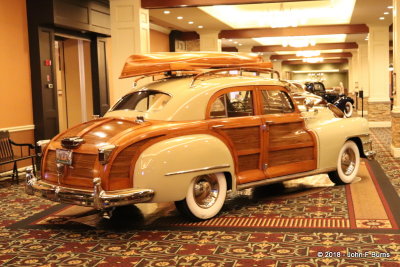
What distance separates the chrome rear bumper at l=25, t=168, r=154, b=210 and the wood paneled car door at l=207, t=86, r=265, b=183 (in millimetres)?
1191

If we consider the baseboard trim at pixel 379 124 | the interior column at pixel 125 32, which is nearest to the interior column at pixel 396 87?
the interior column at pixel 125 32

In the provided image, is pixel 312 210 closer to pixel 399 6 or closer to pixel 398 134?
pixel 398 134

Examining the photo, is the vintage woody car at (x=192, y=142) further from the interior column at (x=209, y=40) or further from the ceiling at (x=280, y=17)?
the interior column at (x=209, y=40)

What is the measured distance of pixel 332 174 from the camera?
24.1ft

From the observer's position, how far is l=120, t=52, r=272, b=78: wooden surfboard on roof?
620 centimetres

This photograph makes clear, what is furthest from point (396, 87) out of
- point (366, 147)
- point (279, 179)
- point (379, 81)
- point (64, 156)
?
point (379, 81)

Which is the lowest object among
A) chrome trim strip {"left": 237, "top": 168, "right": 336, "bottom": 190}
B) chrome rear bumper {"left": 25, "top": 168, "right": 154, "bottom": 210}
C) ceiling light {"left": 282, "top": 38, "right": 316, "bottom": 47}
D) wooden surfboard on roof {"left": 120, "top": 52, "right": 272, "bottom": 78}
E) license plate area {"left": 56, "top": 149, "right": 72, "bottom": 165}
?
chrome trim strip {"left": 237, "top": 168, "right": 336, "bottom": 190}

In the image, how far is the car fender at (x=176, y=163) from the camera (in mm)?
5102

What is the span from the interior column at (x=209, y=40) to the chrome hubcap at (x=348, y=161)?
37.7 feet

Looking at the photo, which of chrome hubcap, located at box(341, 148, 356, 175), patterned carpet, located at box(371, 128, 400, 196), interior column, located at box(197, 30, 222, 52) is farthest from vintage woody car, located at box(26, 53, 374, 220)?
interior column, located at box(197, 30, 222, 52)

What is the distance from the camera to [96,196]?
16.0 feet

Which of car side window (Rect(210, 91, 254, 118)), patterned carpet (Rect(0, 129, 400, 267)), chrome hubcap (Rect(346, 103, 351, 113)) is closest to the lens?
patterned carpet (Rect(0, 129, 400, 267))

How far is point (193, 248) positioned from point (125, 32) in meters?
7.40

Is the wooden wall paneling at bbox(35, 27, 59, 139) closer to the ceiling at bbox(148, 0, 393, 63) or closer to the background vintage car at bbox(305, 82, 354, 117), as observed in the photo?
the ceiling at bbox(148, 0, 393, 63)
